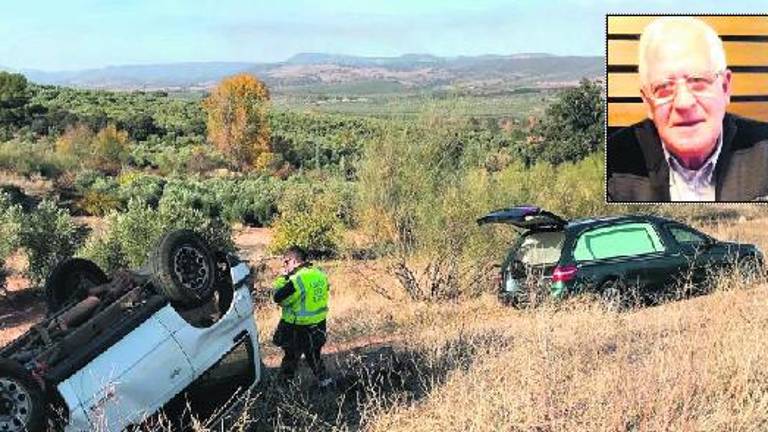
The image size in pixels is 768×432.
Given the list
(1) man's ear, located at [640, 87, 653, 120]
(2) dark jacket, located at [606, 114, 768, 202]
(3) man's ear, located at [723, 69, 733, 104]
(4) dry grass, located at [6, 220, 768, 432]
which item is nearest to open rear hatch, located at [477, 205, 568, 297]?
(4) dry grass, located at [6, 220, 768, 432]

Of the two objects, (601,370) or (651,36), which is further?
(651,36)

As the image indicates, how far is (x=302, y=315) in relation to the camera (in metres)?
7.74

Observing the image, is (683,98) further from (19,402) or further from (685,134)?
(19,402)

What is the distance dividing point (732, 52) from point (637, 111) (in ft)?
7.41

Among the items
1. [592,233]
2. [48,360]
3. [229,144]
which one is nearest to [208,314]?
[48,360]

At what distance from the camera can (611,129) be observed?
1836 cm

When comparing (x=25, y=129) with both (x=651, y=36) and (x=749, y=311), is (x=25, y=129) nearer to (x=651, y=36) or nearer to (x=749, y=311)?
(x=651, y=36)

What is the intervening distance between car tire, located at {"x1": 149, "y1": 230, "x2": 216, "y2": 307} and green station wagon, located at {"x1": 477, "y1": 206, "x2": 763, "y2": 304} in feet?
19.0

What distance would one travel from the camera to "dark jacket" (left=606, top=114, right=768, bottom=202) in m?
18.6

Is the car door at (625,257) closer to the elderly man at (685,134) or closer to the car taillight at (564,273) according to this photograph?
the car taillight at (564,273)

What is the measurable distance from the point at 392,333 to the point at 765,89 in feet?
37.3

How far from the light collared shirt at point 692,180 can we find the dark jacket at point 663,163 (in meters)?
0.11

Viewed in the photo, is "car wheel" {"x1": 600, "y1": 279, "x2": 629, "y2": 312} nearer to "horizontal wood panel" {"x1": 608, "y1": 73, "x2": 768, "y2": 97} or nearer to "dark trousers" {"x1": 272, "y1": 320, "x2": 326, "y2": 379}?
"dark trousers" {"x1": 272, "y1": 320, "x2": 326, "y2": 379}

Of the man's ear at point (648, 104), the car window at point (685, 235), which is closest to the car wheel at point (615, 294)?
the car window at point (685, 235)
